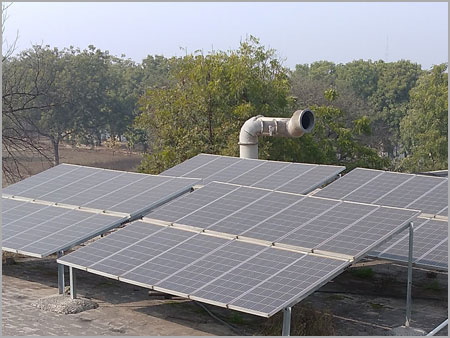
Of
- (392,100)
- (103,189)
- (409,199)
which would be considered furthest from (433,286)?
(392,100)

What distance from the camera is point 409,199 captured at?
1664 cm

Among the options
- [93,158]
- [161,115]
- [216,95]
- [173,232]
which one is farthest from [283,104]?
[93,158]

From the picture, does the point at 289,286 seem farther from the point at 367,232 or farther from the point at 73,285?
the point at 73,285

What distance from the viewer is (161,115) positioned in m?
32.7

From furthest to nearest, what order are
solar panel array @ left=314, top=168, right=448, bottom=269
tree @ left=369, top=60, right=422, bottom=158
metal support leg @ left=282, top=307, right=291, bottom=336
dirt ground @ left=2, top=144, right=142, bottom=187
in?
tree @ left=369, top=60, right=422, bottom=158 < dirt ground @ left=2, top=144, right=142, bottom=187 < solar panel array @ left=314, top=168, right=448, bottom=269 < metal support leg @ left=282, top=307, right=291, bottom=336

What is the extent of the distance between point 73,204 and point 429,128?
33.3m

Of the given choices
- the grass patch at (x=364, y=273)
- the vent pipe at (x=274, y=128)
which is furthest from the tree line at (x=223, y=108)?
the grass patch at (x=364, y=273)

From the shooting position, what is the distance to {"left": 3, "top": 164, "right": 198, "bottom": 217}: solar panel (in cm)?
1645

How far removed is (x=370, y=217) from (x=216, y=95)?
19.4 meters

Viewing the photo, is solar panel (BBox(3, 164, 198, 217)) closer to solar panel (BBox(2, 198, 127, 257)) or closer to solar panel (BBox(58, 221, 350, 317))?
solar panel (BBox(2, 198, 127, 257))

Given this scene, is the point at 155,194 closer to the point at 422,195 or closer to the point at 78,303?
the point at 78,303

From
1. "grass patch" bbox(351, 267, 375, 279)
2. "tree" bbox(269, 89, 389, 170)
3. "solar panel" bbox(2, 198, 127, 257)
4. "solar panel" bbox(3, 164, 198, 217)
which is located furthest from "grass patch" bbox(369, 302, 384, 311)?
"tree" bbox(269, 89, 389, 170)

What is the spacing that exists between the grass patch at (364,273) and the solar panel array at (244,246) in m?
3.87

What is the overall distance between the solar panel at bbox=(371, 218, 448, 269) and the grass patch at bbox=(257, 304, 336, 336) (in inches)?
93.5
